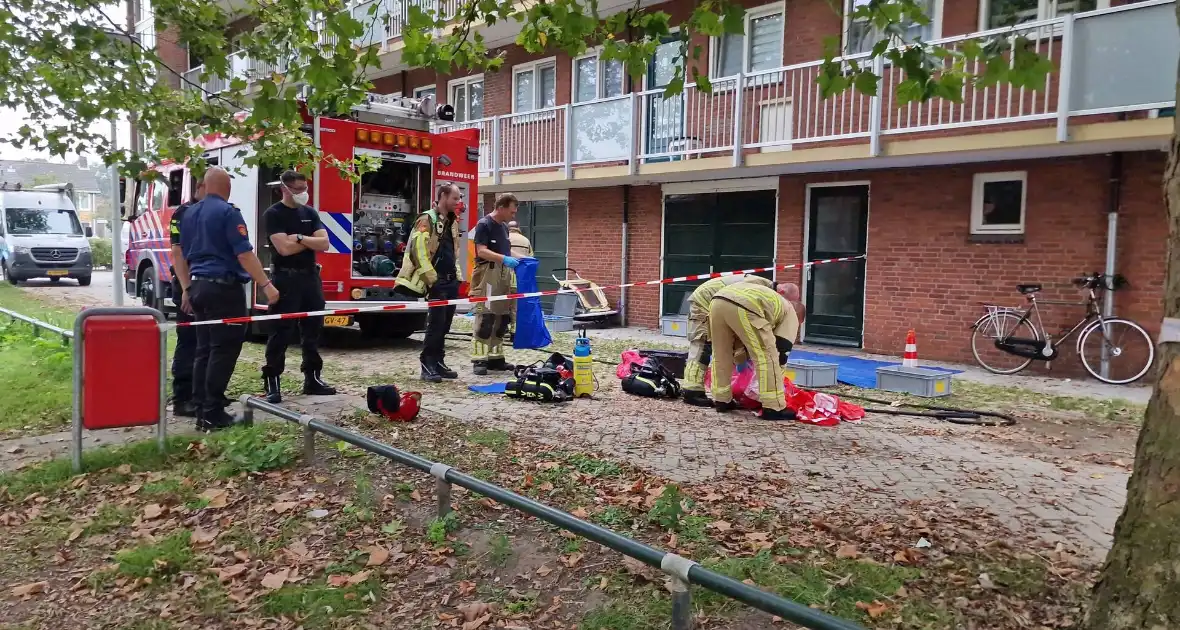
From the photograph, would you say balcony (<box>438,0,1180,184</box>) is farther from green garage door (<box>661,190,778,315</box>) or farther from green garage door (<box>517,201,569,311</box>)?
green garage door (<box>517,201,569,311</box>)

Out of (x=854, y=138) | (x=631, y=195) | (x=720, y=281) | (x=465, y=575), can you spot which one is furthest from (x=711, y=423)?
(x=631, y=195)

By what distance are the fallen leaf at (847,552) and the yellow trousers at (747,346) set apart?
2.99 m

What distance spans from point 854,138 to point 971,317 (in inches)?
114

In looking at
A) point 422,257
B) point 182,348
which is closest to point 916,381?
point 422,257

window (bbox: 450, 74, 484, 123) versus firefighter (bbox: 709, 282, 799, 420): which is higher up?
window (bbox: 450, 74, 484, 123)

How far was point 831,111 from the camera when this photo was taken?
1136 cm

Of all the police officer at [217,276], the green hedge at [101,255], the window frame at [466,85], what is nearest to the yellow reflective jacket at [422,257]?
the police officer at [217,276]

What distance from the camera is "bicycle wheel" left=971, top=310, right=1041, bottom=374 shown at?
404 inches

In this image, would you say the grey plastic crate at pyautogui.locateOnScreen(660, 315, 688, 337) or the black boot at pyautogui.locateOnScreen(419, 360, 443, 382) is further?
the grey plastic crate at pyautogui.locateOnScreen(660, 315, 688, 337)

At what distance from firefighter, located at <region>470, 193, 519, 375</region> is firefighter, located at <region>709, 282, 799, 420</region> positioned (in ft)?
8.96

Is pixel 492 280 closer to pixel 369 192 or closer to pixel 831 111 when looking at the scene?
pixel 369 192

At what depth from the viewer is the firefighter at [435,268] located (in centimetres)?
833

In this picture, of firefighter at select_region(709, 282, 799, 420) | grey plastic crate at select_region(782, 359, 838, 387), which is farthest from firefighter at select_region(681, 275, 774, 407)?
grey plastic crate at select_region(782, 359, 838, 387)

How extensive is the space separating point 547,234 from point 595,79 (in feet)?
10.9
